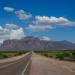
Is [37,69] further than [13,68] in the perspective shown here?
No

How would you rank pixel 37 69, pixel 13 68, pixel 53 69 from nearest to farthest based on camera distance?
pixel 37 69
pixel 53 69
pixel 13 68

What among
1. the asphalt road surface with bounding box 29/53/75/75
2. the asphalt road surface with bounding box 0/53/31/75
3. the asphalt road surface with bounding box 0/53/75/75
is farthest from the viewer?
the asphalt road surface with bounding box 29/53/75/75

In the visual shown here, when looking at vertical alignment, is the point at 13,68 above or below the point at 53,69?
above

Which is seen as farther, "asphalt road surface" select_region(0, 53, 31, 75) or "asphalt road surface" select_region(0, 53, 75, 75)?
"asphalt road surface" select_region(0, 53, 75, 75)

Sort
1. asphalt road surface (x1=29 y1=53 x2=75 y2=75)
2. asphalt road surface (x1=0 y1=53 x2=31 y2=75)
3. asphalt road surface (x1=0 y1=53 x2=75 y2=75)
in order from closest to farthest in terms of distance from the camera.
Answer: asphalt road surface (x1=0 y1=53 x2=31 y2=75)
asphalt road surface (x1=0 y1=53 x2=75 y2=75)
asphalt road surface (x1=29 y1=53 x2=75 y2=75)

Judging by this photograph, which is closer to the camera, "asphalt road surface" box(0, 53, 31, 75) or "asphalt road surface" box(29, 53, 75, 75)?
"asphalt road surface" box(0, 53, 31, 75)

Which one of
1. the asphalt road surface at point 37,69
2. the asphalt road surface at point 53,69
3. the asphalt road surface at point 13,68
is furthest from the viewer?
the asphalt road surface at point 53,69

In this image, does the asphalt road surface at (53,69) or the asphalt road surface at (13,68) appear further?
the asphalt road surface at (53,69)

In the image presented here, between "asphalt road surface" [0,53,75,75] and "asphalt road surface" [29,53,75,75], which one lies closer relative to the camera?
"asphalt road surface" [0,53,75,75]

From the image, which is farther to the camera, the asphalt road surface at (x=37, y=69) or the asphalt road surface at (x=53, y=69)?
the asphalt road surface at (x=53, y=69)

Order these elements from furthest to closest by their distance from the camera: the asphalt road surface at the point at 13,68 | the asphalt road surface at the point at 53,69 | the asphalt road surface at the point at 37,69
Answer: the asphalt road surface at the point at 53,69
the asphalt road surface at the point at 37,69
the asphalt road surface at the point at 13,68

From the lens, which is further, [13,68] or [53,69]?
[13,68]

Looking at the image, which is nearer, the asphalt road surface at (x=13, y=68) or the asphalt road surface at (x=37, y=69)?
the asphalt road surface at (x=13, y=68)

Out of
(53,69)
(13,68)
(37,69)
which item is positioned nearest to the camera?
(37,69)
